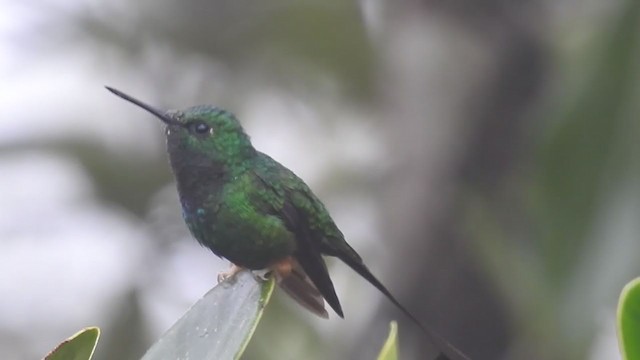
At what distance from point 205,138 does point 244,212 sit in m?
0.13

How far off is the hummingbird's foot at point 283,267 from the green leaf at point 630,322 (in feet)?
2.72

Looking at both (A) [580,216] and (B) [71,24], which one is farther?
(B) [71,24]

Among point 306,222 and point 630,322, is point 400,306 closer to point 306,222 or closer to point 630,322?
point 306,222

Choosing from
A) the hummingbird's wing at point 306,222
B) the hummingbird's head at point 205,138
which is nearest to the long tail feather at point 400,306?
the hummingbird's wing at point 306,222

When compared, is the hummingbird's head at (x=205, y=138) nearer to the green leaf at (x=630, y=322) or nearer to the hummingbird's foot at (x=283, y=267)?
the hummingbird's foot at (x=283, y=267)

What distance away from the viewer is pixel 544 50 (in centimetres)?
315

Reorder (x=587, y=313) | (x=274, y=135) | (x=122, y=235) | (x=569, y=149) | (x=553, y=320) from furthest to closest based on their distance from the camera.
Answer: (x=274, y=135) < (x=122, y=235) < (x=569, y=149) < (x=553, y=320) < (x=587, y=313)

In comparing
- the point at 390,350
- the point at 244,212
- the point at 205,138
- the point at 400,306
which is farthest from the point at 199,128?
the point at 390,350

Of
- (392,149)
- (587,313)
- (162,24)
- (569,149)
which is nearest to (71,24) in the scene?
(162,24)

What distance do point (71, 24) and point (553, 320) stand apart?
263 cm

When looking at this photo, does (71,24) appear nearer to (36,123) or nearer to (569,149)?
(36,123)

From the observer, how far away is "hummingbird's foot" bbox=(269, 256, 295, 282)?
1.69 meters

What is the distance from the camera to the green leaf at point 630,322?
0.89 meters

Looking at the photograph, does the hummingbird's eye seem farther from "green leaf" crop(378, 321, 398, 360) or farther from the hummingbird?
"green leaf" crop(378, 321, 398, 360)
